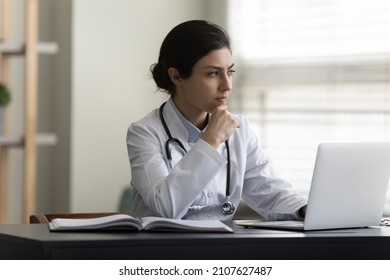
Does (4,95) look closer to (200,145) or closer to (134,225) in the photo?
(200,145)

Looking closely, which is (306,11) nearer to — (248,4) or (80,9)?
(248,4)

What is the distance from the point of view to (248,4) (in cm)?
433

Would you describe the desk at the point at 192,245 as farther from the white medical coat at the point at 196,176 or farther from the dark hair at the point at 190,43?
the dark hair at the point at 190,43

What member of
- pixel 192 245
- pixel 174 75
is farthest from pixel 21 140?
pixel 192 245

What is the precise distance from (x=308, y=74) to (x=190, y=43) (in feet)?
5.61

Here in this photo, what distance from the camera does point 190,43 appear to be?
2.47 metres

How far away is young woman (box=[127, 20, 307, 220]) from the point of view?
222cm

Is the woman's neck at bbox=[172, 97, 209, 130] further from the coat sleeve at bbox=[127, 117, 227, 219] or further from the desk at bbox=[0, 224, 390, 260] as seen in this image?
the desk at bbox=[0, 224, 390, 260]

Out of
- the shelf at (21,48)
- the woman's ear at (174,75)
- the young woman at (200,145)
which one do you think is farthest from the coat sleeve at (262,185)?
the shelf at (21,48)

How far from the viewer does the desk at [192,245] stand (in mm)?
1664

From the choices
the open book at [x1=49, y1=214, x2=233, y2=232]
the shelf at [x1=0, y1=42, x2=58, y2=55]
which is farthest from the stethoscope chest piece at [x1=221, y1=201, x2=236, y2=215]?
the shelf at [x1=0, y1=42, x2=58, y2=55]

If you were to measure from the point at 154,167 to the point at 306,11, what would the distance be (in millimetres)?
2033

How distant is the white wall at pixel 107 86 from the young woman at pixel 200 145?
166 cm

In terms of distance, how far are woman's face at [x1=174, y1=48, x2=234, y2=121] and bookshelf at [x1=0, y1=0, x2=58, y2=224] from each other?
171cm
